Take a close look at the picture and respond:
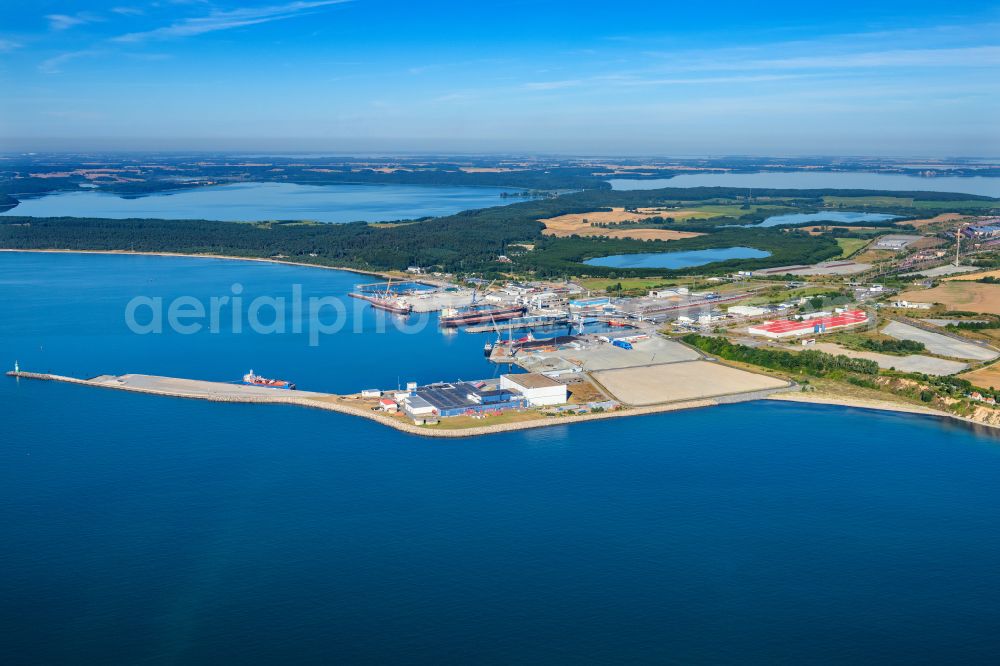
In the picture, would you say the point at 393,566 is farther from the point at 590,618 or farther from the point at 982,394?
the point at 982,394

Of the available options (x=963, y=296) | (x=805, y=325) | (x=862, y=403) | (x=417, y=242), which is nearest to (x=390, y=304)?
(x=805, y=325)

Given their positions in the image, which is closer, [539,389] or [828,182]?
[539,389]

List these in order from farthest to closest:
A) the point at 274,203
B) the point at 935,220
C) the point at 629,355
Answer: the point at 274,203
the point at 935,220
the point at 629,355

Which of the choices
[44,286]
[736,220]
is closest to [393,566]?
[44,286]

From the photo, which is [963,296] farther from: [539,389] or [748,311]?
[539,389]

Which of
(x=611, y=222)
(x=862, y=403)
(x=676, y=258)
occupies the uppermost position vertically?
(x=611, y=222)

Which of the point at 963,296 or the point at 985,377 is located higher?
the point at 963,296

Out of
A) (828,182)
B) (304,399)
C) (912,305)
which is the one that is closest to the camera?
(304,399)
